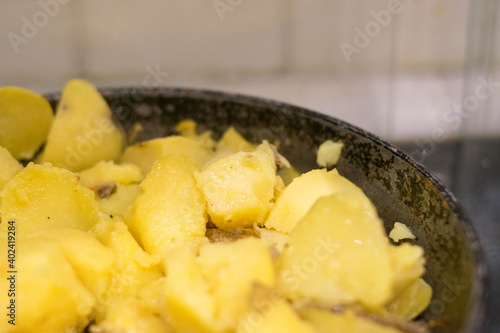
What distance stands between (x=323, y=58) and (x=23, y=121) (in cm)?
63

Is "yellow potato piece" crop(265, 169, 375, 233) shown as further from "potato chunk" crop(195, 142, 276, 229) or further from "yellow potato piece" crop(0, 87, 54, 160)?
"yellow potato piece" crop(0, 87, 54, 160)

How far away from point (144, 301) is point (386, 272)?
7.8 inches

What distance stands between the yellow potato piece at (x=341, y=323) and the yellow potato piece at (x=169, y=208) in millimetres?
153

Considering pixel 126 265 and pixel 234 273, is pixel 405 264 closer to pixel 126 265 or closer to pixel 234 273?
pixel 234 273

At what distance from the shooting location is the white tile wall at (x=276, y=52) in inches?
39.3

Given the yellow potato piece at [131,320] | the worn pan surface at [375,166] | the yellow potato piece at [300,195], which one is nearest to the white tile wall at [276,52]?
the worn pan surface at [375,166]

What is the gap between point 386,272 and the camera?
0.39 metres

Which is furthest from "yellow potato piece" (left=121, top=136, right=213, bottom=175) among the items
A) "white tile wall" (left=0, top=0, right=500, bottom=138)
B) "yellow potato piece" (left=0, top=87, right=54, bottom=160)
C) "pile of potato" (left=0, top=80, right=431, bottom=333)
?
"white tile wall" (left=0, top=0, right=500, bottom=138)

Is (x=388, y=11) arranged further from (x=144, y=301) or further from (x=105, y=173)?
(x=144, y=301)

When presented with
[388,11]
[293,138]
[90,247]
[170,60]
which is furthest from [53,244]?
[388,11]

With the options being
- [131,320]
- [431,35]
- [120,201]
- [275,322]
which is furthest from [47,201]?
[431,35]

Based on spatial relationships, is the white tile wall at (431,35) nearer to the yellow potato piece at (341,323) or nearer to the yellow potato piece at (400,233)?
the yellow potato piece at (400,233)

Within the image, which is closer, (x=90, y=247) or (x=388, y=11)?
(x=90, y=247)

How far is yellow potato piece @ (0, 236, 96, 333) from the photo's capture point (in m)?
0.41
